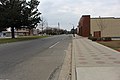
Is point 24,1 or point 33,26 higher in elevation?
point 24,1

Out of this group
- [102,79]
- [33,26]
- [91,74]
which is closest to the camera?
[102,79]

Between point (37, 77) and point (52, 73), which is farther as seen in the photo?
point (52, 73)

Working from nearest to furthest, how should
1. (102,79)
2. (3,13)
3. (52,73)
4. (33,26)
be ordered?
(102,79) → (52,73) → (3,13) → (33,26)

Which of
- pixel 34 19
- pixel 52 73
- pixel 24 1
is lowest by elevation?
pixel 52 73

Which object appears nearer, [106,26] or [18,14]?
[18,14]

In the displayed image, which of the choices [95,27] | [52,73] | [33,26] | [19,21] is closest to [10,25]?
[19,21]

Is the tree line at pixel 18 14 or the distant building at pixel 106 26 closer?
the tree line at pixel 18 14

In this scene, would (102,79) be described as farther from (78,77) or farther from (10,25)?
(10,25)

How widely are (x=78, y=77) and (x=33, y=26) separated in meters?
62.2

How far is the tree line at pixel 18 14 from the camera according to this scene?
64406mm

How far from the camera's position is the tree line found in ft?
211

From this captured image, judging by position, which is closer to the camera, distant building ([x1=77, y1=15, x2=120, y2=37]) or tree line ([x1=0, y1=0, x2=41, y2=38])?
tree line ([x1=0, y1=0, x2=41, y2=38])

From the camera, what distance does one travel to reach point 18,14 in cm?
6588

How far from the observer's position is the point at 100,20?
87562mm
